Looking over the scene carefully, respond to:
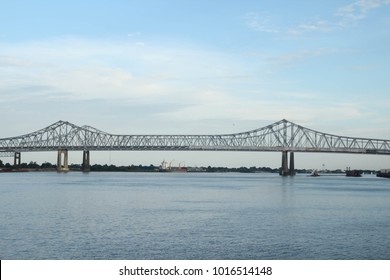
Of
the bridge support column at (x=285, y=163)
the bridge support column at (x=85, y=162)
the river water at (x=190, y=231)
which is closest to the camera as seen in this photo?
the river water at (x=190, y=231)

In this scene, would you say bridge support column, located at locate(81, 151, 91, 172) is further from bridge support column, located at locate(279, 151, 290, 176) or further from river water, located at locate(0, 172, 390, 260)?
river water, located at locate(0, 172, 390, 260)

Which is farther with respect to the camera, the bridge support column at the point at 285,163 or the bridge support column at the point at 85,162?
the bridge support column at the point at 85,162

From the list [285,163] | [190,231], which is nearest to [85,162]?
[285,163]

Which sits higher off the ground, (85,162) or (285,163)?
(285,163)

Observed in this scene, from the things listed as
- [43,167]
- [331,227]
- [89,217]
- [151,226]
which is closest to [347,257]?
[331,227]

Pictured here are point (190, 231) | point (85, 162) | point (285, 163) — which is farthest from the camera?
point (85, 162)

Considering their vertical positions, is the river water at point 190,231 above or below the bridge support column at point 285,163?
Result: below

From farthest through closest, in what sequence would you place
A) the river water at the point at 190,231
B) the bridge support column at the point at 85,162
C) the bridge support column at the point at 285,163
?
the bridge support column at the point at 85,162, the bridge support column at the point at 285,163, the river water at the point at 190,231

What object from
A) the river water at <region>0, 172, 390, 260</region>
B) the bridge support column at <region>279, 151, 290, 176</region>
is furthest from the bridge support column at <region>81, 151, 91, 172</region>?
the river water at <region>0, 172, 390, 260</region>

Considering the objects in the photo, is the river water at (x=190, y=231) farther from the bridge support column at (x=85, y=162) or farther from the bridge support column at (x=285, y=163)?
the bridge support column at (x=85, y=162)

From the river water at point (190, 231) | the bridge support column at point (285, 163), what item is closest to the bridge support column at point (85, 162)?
the bridge support column at point (285, 163)

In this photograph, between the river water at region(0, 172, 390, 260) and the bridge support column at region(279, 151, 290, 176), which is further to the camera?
the bridge support column at region(279, 151, 290, 176)

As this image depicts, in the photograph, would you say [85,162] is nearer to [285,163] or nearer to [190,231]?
[285,163]

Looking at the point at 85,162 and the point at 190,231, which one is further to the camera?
the point at 85,162
